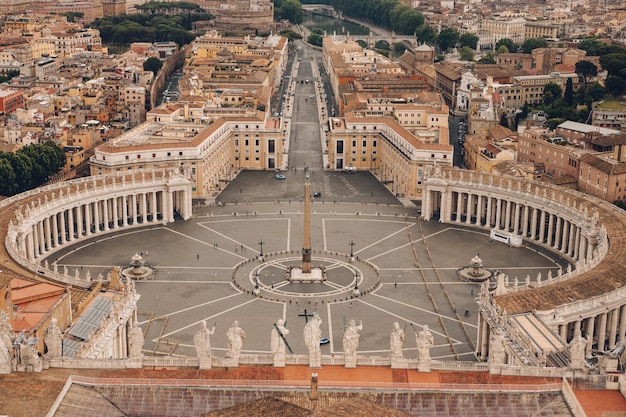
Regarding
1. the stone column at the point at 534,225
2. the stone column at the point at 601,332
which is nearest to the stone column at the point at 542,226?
the stone column at the point at 534,225

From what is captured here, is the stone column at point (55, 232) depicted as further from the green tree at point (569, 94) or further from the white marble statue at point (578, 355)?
the green tree at point (569, 94)

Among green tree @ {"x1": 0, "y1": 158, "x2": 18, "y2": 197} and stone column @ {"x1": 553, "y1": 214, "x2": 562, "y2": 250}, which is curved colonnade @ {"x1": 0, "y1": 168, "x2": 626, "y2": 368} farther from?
green tree @ {"x1": 0, "y1": 158, "x2": 18, "y2": 197}

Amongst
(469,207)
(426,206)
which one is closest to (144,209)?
(426,206)

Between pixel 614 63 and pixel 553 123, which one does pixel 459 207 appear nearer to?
pixel 553 123

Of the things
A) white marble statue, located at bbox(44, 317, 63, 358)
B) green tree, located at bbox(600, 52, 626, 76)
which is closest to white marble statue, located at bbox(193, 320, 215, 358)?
white marble statue, located at bbox(44, 317, 63, 358)

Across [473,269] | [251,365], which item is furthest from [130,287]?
[473,269]

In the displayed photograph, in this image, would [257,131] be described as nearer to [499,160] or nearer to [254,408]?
[499,160]
